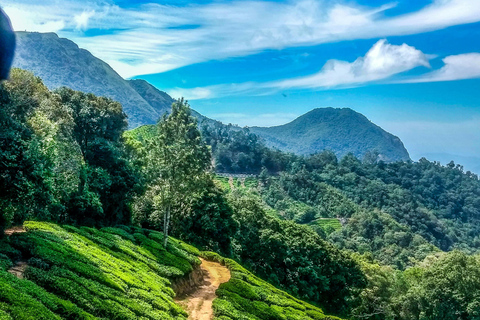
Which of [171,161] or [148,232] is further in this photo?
[148,232]

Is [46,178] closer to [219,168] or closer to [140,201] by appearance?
[140,201]

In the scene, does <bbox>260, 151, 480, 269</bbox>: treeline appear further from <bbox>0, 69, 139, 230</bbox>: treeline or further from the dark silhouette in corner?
the dark silhouette in corner

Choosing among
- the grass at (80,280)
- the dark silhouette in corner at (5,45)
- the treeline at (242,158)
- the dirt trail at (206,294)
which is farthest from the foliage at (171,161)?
the treeline at (242,158)

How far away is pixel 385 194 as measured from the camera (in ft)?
451

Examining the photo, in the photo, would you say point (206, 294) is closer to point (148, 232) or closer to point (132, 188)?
point (148, 232)

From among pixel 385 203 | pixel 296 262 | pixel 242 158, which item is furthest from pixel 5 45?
pixel 385 203

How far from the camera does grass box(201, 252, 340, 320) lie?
19.8 metres

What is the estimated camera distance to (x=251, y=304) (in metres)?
21.8

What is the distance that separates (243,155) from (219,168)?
34.6ft

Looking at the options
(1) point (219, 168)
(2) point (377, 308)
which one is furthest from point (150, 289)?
(1) point (219, 168)

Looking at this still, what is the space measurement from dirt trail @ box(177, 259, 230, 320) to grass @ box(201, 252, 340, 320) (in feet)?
2.27

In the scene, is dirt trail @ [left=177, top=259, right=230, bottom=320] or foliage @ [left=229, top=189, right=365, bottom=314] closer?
dirt trail @ [left=177, top=259, right=230, bottom=320]

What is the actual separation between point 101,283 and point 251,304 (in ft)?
32.0

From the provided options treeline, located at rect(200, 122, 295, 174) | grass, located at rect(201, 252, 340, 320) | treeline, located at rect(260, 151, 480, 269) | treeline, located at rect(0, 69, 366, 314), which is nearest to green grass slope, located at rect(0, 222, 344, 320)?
grass, located at rect(201, 252, 340, 320)
